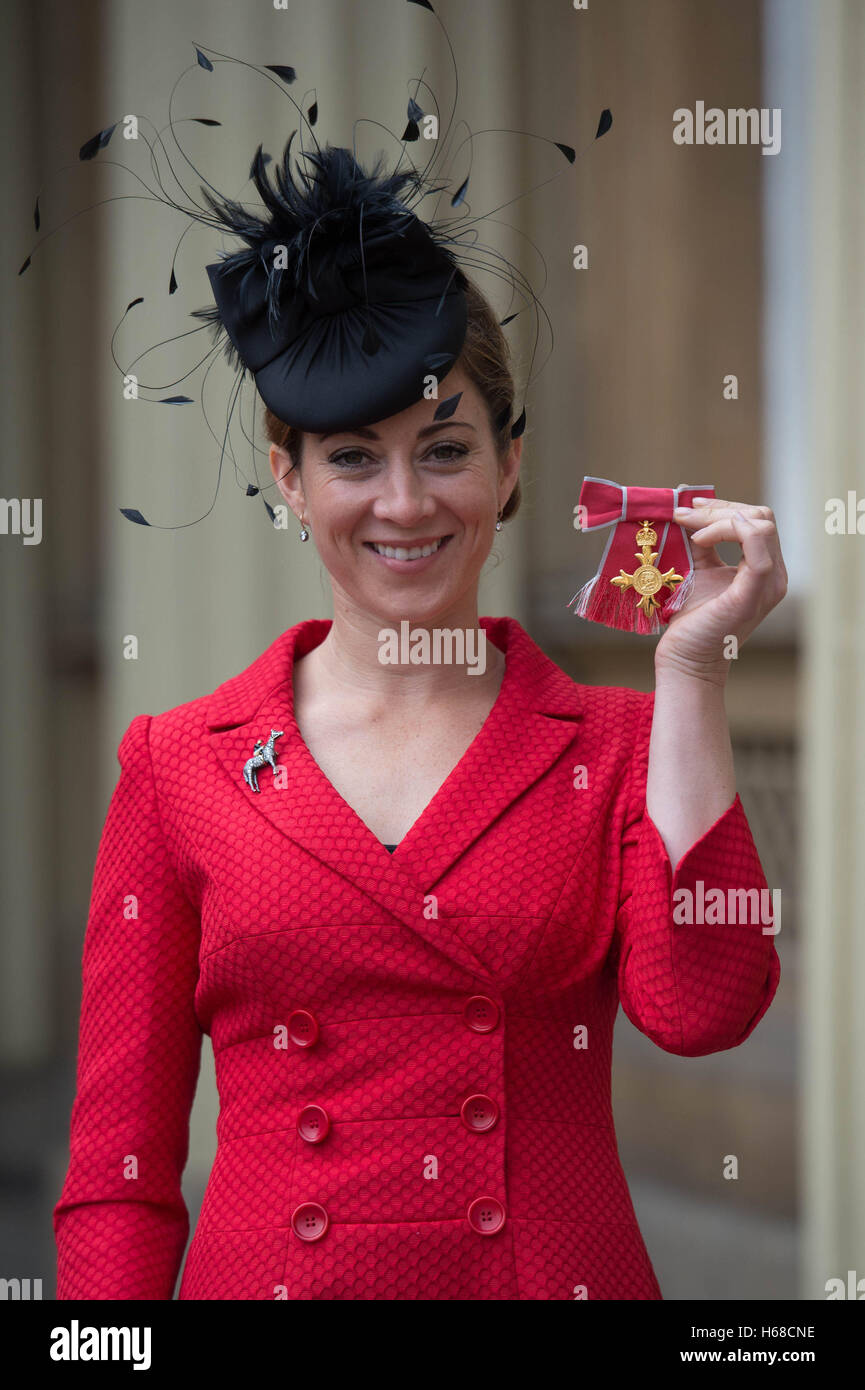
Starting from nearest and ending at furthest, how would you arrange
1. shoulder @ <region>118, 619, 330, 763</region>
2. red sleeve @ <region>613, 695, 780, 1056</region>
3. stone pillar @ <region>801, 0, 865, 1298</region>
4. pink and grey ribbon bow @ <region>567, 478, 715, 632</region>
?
red sleeve @ <region>613, 695, 780, 1056</region>, pink and grey ribbon bow @ <region>567, 478, 715, 632</region>, shoulder @ <region>118, 619, 330, 763</region>, stone pillar @ <region>801, 0, 865, 1298</region>

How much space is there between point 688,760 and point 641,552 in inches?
8.5

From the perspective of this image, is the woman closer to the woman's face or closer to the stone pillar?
the woman's face

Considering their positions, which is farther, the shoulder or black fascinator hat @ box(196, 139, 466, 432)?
the shoulder

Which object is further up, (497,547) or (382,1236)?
(497,547)

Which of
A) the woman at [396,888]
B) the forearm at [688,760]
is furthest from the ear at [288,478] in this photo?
the forearm at [688,760]

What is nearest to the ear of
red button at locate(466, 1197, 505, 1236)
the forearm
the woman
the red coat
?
the woman

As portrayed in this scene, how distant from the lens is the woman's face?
1325mm

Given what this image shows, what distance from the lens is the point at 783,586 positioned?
1.26 m

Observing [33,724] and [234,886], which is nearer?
[234,886]

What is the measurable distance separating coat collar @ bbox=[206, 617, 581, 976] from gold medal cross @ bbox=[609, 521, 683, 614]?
0.15 m
